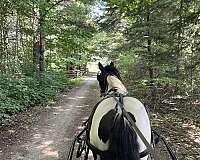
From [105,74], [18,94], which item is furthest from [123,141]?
[18,94]

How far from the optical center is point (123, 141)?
10.9 feet

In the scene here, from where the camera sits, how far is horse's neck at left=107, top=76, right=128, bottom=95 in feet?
14.6

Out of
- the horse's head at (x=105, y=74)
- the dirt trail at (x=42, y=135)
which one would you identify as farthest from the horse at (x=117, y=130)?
the dirt trail at (x=42, y=135)

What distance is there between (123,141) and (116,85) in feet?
4.41

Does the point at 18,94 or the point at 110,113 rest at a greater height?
the point at 110,113

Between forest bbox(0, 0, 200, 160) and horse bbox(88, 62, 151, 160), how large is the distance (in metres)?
3.97

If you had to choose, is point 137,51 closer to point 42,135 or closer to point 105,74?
point 42,135

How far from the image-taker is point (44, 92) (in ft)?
51.6

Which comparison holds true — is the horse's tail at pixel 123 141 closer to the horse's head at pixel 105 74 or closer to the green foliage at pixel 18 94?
the horse's head at pixel 105 74

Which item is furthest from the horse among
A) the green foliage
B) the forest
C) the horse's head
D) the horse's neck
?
the green foliage

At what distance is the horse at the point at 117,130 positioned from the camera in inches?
132

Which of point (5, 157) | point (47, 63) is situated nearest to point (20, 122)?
point (5, 157)

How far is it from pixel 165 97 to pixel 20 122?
766 centimetres

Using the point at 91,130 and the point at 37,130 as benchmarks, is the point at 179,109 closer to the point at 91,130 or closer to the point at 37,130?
the point at 37,130
